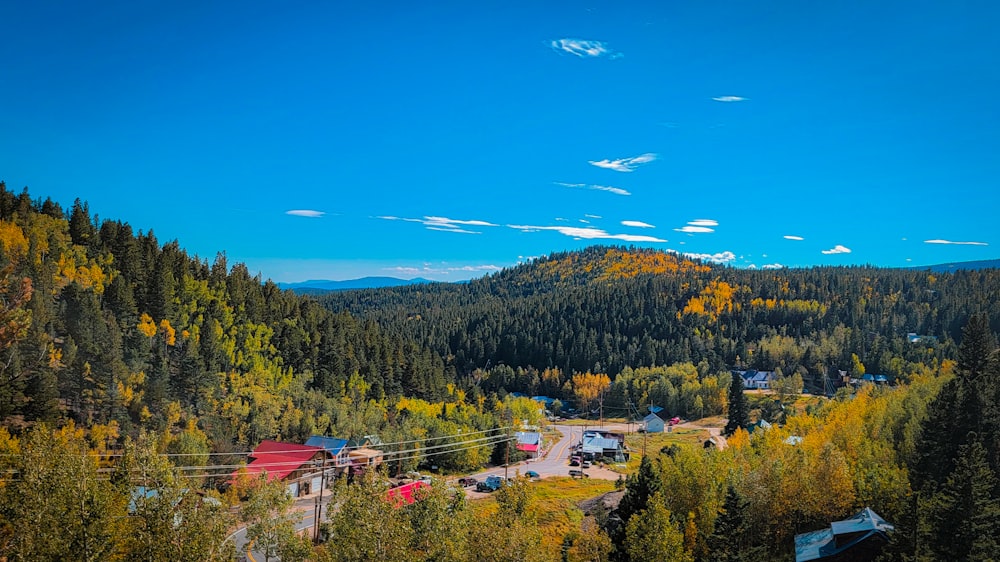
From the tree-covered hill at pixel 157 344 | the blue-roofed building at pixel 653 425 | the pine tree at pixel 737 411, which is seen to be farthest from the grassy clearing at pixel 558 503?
the blue-roofed building at pixel 653 425

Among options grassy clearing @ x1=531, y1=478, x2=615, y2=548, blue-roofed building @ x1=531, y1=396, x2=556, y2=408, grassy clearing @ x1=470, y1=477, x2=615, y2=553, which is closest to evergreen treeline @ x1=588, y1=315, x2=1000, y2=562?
grassy clearing @ x1=531, y1=478, x2=615, y2=548

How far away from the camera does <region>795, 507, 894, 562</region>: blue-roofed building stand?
29219 millimetres

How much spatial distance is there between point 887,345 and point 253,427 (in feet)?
429

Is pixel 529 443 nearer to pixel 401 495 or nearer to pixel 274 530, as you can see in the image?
pixel 401 495

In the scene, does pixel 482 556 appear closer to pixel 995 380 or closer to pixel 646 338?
pixel 995 380

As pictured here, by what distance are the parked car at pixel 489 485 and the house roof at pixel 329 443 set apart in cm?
1417

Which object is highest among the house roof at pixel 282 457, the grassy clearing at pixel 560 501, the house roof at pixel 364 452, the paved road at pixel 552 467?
the house roof at pixel 282 457

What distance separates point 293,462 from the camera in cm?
5159

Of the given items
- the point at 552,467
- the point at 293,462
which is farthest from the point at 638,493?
the point at 552,467

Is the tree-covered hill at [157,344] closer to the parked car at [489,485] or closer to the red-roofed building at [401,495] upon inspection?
the parked car at [489,485]

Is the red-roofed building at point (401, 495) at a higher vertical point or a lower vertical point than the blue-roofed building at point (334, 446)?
higher

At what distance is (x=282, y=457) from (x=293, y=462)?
4.04 m

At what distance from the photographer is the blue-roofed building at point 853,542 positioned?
29219 millimetres

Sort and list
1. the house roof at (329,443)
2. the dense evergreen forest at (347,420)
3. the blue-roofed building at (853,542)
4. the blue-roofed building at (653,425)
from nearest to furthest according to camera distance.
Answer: the dense evergreen forest at (347,420) → the blue-roofed building at (853,542) → the house roof at (329,443) → the blue-roofed building at (653,425)
